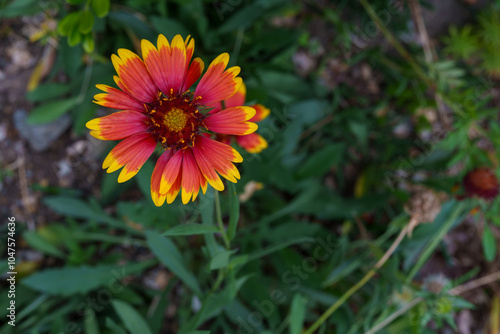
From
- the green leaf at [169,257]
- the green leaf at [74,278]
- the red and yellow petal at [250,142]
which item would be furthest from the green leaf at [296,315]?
the green leaf at [74,278]

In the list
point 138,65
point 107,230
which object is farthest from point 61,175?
point 138,65

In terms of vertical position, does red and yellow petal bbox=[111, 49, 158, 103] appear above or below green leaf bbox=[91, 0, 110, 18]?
below

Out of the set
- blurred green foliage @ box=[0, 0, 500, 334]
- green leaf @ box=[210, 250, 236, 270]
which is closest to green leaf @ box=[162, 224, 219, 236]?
green leaf @ box=[210, 250, 236, 270]

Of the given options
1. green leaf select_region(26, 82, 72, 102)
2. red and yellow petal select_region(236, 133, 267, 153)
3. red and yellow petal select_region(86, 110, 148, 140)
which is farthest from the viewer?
green leaf select_region(26, 82, 72, 102)

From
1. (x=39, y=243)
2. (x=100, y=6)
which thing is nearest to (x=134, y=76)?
(x=100, y=6)

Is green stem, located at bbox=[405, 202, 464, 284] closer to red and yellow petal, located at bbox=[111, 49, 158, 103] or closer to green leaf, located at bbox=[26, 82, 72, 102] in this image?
red and yellow petal, located at bbox=[111, 49, 158, 103]

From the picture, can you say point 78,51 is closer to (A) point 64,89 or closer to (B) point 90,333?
(A) point 64,89

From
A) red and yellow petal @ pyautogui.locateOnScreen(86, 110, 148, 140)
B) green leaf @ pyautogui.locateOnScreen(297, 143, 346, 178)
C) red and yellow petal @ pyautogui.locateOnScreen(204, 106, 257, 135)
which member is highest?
red and yellow petal @ pyautogui.locateOnScreen(86, 110, 148, 140)

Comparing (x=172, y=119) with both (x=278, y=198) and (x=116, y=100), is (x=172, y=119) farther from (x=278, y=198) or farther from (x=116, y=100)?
(x=278, y=198)
